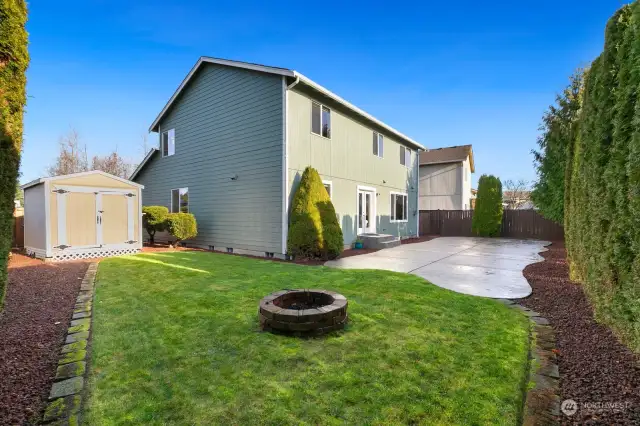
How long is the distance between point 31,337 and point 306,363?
3.19m

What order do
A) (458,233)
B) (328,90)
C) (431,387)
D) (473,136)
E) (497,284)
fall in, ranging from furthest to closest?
(473,136), (458,233), (328,90), (497,284), (431,387)

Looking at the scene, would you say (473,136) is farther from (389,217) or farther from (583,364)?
(583,364)

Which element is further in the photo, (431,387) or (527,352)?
(527,352)

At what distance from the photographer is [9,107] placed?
321 cm

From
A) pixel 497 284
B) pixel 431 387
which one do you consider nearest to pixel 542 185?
pixel 497 284

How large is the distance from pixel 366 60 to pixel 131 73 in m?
11.4

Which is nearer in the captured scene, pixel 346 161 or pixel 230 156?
pixel 230 156

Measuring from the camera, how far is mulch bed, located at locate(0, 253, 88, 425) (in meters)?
2.34

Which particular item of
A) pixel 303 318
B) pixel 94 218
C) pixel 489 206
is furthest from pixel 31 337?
pixel 489 206

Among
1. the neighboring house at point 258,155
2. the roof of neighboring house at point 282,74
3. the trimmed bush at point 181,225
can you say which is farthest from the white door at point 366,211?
the trimmed bush at point 181,225

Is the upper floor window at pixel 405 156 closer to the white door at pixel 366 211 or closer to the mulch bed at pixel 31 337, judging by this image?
the white door at pixel 366 211

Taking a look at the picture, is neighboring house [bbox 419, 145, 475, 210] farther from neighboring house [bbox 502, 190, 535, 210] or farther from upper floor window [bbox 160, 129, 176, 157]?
upper floor window [bbox 160, 129, 176, 157]

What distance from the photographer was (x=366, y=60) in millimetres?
13438

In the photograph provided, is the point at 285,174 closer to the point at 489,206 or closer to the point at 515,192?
the point at 489,206
